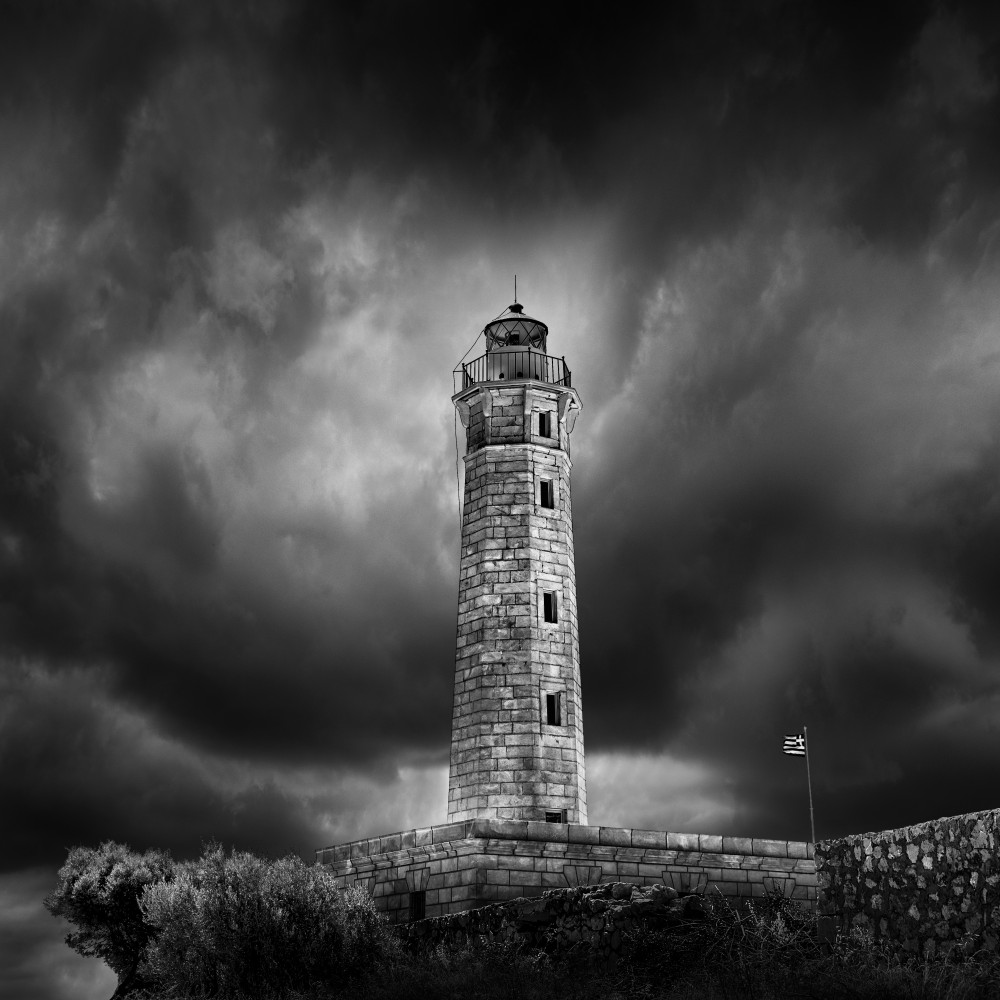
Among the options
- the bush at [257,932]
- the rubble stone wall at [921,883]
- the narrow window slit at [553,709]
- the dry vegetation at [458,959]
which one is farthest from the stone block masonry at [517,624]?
the rubble stone wall at [921,883]

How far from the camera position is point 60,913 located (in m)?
28.4

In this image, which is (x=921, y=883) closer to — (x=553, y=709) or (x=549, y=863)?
(x=549, y=863)

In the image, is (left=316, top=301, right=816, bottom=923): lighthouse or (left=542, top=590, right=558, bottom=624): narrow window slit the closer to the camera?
(left=316, top=301, right=816, bottom=923): lighthouse

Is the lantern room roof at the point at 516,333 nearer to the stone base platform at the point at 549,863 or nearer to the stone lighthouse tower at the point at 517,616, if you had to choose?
the stone lighthouse tower at the point at 517,616

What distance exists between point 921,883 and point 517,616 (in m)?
16.0

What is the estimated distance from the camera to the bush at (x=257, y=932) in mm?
16078

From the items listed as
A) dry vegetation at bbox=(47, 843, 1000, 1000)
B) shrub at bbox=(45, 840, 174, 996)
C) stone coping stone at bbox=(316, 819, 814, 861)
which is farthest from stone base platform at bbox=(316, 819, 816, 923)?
shrub at bbox=(45, 840, 174, 996)

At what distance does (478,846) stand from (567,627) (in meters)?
7.35

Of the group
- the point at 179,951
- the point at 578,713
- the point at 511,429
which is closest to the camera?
the point at 179,951

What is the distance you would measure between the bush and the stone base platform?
2609 mm

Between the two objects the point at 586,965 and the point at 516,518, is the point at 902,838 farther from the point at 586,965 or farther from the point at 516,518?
the point at 516,518

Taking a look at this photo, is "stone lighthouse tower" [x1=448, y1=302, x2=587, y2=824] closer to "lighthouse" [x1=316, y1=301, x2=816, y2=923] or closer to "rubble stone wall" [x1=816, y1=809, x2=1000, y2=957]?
"lighthouse" [x1=316, y1=301, x2=816, y2=923]

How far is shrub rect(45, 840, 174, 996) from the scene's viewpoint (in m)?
27.6

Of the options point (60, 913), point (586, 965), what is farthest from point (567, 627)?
point (60, 913)
